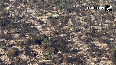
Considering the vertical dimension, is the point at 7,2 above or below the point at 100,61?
above

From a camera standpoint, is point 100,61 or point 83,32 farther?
point 83,32

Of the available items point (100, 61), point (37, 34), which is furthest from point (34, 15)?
point (100, 61)

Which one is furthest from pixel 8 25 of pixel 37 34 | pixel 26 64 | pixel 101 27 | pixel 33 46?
pixel 101 27

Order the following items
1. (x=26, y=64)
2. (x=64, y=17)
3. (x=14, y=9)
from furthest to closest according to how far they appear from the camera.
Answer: (x=14, y=9), (x=64, y=17), (x=26, y=64)

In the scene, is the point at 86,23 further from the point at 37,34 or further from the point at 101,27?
the point at 37,34

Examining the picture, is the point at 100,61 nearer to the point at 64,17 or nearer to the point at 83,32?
the point at 83,32

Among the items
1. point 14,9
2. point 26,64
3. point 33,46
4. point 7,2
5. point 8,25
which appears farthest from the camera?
point 7,2
